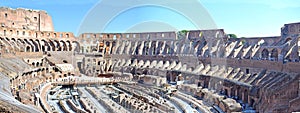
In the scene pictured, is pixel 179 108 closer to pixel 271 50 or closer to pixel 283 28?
pixel 271 50

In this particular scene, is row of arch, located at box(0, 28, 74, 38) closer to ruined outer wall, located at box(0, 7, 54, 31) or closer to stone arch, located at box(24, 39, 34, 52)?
stone arch, located at box(24, 39, 34, 52)

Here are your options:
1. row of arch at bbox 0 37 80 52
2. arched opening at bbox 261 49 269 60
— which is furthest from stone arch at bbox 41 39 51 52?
arched opening at bbox 261 49 269 60

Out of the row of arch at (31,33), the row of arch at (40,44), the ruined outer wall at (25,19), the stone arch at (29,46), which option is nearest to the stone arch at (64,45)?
the row of arch at (40,44)

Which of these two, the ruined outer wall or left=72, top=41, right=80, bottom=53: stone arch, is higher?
the ruined outer wall

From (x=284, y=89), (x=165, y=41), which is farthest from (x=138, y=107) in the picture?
(x=165, y=41)

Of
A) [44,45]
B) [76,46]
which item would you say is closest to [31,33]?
[44,45]

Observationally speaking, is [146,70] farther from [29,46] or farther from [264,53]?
[29,46]
